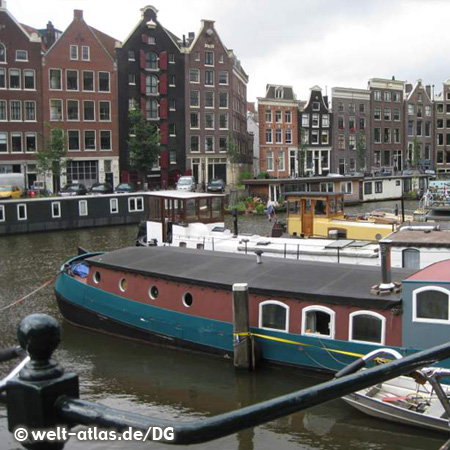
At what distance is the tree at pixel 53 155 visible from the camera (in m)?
48.4

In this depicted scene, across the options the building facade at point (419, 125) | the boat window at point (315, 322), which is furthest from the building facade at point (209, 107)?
the boat window at point (315, 322)

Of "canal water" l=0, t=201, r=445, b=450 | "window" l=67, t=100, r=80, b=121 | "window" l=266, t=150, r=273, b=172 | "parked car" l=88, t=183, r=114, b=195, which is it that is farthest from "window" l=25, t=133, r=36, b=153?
"canal water" l=0, t=201, r=445, b=450

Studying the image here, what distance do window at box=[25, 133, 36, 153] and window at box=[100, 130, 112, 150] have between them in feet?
19.0

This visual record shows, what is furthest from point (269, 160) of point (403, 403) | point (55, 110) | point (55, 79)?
point (403, 403)

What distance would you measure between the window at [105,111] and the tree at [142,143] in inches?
73.1

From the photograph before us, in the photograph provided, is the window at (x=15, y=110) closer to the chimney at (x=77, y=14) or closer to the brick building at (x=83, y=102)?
the brick building at (x=83, y=102)

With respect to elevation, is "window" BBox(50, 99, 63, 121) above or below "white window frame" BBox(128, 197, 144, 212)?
above

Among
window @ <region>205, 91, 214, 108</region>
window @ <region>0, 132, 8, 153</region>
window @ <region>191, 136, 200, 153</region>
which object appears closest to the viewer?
window @ <region>0, 132, 8, 153</region>

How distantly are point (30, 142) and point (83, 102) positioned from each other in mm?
5643

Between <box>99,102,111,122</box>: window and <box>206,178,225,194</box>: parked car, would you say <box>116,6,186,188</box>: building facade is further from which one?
<box>206,178,225,194</box>: parked car

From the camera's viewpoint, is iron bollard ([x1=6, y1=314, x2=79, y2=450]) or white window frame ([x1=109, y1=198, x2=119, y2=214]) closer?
iron bollard ([x1=6, y1=314, x2=79, y2=450])

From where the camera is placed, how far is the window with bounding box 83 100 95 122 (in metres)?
53.3

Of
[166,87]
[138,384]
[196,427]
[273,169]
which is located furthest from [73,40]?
[196,427]

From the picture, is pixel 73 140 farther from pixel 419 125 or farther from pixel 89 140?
pixel 419 125
